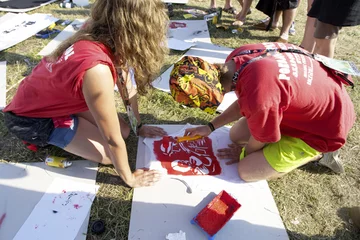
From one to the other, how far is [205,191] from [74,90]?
3.11ft

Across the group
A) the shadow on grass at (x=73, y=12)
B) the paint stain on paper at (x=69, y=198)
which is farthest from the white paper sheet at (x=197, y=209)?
the shadow on grass at (x=73, y=12)

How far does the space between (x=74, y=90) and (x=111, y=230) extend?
0.76m

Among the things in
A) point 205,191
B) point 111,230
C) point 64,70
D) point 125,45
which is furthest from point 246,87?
point 111,230

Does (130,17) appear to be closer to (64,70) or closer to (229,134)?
(64,70)

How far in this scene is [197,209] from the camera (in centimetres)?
155

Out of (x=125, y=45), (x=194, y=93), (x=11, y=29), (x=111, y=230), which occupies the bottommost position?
(x=111, y=230)

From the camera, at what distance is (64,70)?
4.07ft

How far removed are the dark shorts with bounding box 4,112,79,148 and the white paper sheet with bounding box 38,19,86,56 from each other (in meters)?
1.40

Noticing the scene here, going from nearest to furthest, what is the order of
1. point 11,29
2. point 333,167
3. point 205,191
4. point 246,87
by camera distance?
point 246,87, point 205,191, point 333,167, point 11,29

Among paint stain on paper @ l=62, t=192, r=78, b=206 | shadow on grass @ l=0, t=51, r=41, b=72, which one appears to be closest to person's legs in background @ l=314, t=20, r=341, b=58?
paint stain on paper @ l=62, t=192, r=78, b=206

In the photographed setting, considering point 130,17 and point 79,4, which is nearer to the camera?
point 130,17

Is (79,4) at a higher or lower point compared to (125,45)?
lower

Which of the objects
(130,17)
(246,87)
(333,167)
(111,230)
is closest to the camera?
(130,17)

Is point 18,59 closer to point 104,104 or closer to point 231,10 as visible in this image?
point 104,104
